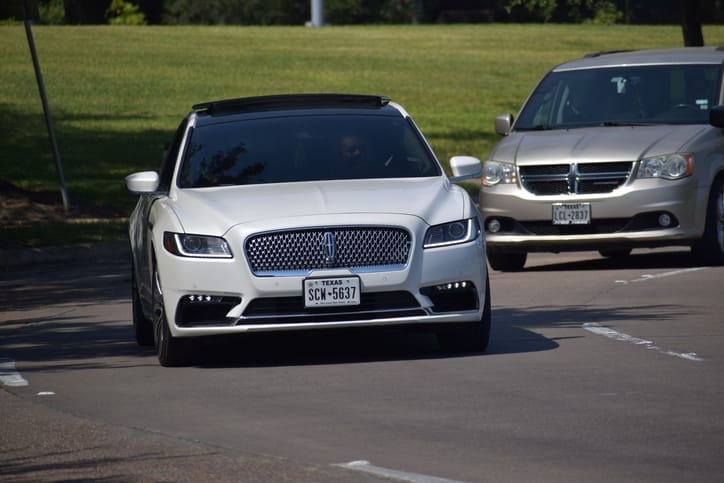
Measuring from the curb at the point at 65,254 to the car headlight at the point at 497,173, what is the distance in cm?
536

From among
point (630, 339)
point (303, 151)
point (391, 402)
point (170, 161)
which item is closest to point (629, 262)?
point (630, 339)

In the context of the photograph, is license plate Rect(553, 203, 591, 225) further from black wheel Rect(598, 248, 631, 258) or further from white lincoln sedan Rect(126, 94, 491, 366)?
white lincoln sedan Rect(126, 94, 491, 366)

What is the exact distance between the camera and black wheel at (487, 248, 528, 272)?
16625mm

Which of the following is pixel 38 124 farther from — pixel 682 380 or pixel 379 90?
pixel 682 380

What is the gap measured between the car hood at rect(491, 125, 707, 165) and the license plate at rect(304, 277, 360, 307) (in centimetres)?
596

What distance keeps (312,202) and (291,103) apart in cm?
179

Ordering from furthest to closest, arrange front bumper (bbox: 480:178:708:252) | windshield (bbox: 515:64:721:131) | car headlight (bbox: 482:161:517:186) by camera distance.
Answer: windshield (bbox: 515:64:721:131) → car headlight (bbox: 482:161:517:186) → front bumper (bbox: 480:178:708:252)

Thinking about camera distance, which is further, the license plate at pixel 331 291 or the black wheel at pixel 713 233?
the black wheel at pixel 713 233

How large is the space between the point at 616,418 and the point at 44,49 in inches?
2329

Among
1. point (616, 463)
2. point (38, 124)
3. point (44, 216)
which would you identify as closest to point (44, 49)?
point (38, 124)

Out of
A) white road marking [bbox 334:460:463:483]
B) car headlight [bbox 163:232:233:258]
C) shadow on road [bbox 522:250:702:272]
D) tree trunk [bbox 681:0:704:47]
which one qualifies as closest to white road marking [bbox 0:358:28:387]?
car headlight [bbox 163:232:233:258]

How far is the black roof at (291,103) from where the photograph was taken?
1203 cm

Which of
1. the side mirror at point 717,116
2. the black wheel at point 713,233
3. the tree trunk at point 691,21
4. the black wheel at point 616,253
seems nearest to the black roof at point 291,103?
the black wheel at point 713,233

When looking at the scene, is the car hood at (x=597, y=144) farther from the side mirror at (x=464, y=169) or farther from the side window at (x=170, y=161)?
the side window at (x=170, y=161)
